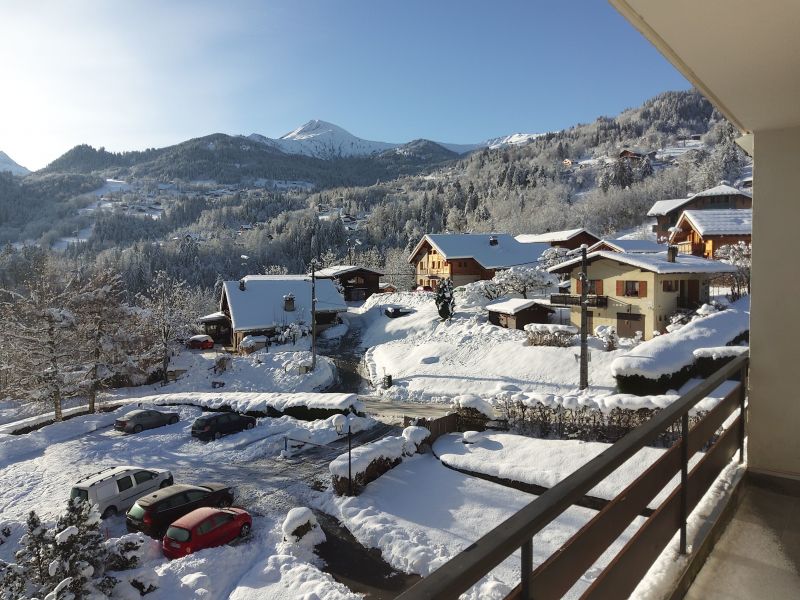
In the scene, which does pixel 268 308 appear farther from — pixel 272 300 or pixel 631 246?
pixel 631 246

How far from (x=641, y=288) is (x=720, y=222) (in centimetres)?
2055

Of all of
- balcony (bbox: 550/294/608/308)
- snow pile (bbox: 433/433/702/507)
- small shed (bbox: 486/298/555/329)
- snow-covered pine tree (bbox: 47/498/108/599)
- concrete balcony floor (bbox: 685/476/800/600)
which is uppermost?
concrete balcony floor (bbox: 685/476/800/600)

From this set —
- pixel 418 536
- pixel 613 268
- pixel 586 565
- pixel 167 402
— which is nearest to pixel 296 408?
pixel 167 402

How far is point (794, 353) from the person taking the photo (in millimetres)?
4047

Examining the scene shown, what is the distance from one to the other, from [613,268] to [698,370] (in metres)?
10.4

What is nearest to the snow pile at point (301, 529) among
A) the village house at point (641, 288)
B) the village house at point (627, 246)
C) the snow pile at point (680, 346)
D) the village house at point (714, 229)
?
the snow pile at point (680, 346)

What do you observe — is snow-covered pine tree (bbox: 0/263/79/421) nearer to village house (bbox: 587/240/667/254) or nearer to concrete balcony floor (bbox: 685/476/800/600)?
concrete balcony floor (bbox: 685/476/800/600)

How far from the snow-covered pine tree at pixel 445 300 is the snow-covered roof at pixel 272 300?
1159 centimetres

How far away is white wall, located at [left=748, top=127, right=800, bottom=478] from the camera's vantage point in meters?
4.04

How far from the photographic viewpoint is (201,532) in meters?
10.7

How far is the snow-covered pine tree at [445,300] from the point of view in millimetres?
37250

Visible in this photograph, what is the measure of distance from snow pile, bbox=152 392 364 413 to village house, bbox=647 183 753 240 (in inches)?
1957

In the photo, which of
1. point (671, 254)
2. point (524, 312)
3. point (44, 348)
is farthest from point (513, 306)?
point (44, 348)

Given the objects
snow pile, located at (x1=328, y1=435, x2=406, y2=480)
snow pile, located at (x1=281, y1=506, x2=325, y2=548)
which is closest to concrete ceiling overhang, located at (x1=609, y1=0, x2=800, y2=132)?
snow pile, located at (x1=281, y1=506, x2=325, y2=548)
